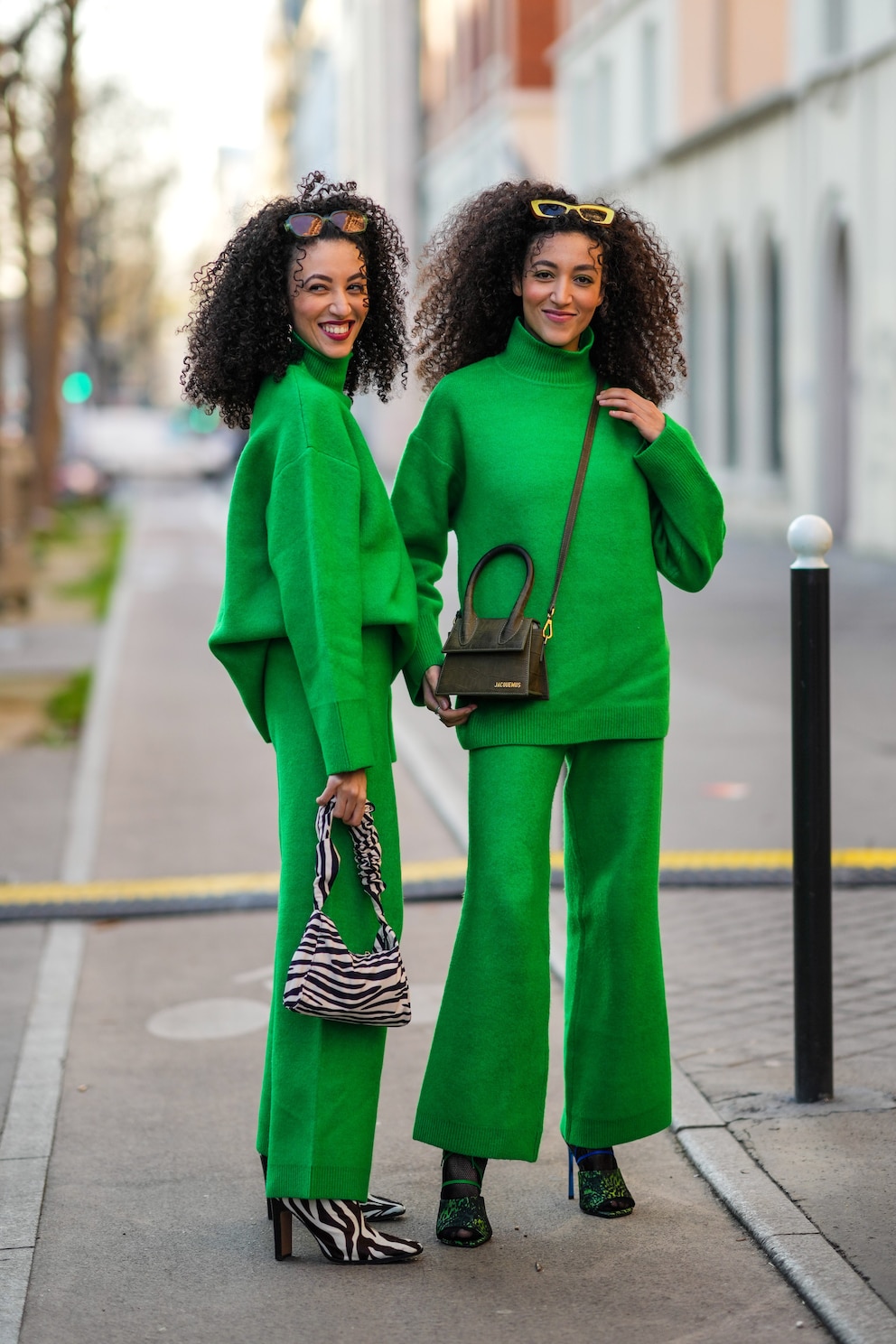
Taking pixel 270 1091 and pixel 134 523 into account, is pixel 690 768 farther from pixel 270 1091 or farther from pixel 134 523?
pixel 134 523

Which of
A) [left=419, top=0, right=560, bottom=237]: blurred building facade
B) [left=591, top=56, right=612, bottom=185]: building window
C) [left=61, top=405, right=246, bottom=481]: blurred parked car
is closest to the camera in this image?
[left=591, top=56, right=612, bottom=185]: building window

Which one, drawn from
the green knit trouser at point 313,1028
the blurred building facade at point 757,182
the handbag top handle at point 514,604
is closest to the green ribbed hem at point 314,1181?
the green knit trouser at point 313,1028

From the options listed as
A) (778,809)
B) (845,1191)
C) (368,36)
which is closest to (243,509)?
(845,1191)

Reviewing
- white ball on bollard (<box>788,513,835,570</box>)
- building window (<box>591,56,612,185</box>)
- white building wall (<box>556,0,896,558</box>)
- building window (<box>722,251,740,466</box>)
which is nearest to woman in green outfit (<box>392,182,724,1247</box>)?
white ball on bollard (<box>788,513,835,570</box>)

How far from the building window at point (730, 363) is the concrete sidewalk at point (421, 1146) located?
60.9 feet

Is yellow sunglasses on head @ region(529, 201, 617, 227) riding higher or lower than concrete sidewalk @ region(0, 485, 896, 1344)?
higher

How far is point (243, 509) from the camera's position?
11.7 ft

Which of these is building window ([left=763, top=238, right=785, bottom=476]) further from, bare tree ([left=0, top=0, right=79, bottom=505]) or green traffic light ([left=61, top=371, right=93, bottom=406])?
green traffic light ([left=61, top=371, right=93, bottom=406])

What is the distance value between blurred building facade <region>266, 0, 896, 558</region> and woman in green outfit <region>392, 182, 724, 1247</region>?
1388 centimetres

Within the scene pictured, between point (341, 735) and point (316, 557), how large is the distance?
32 centimetres

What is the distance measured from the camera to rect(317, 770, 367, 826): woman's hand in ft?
11.2

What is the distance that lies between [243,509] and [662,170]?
87.7 ft

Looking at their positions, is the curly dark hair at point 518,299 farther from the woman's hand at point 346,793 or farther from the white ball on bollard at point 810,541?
the woman's hand at point 346,793

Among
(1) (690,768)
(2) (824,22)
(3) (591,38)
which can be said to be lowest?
(1) (690,768)
